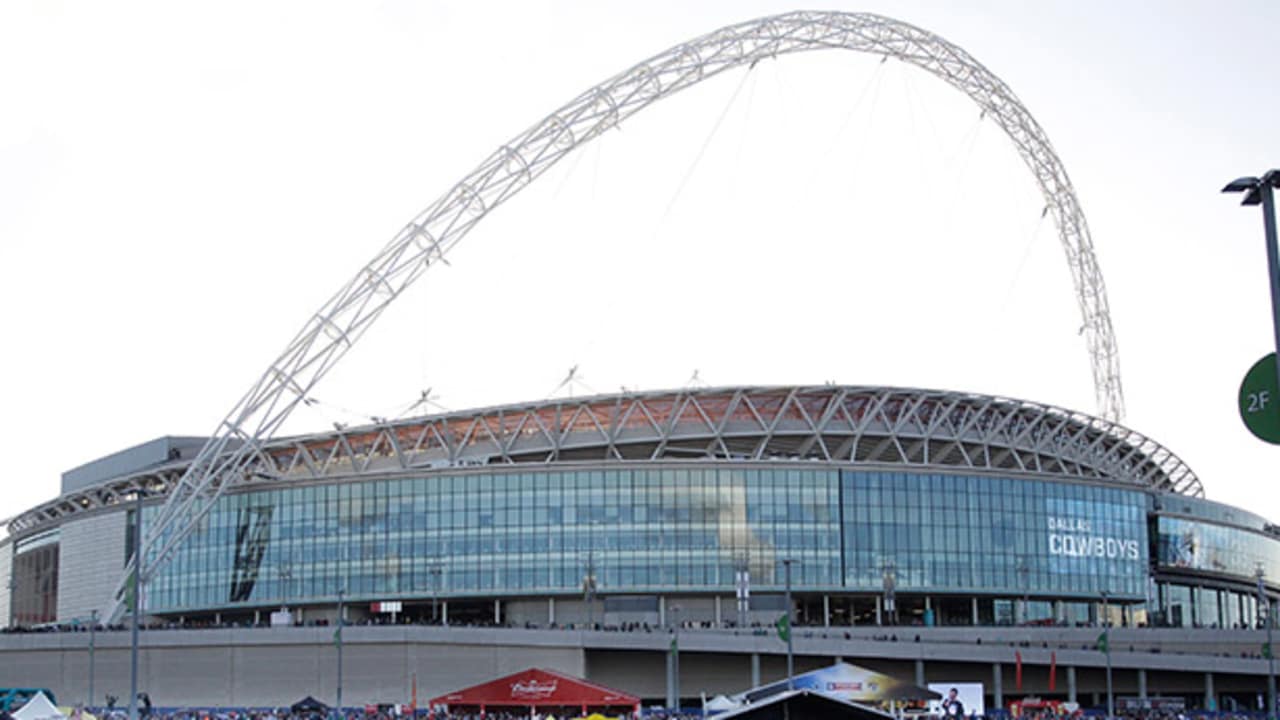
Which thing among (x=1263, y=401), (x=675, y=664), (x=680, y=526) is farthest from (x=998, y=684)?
(x=1263, y=401)

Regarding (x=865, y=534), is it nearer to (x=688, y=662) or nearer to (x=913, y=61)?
(x=688, y=662)

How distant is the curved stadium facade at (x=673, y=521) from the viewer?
10469cm

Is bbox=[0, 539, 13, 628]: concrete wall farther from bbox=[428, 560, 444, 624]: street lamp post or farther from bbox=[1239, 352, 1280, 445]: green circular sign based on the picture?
bbox=[1239, 352, 1280, 445]: green circular sign

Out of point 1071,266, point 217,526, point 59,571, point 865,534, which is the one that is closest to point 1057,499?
point 865,534

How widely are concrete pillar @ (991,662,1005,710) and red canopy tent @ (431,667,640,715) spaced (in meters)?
32.7

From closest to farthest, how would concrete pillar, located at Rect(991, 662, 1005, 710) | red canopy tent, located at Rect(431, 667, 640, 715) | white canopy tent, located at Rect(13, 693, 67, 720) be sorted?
white canopy tent, located at Rect(13, 693, 67, 720) < red canopy tent, located at Rect(431, 667, 640, 715) < concrete pillar, located at Rect(991, 662, 1005, 710)

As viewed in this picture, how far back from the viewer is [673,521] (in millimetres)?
104875

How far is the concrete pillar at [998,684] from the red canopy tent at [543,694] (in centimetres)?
3272

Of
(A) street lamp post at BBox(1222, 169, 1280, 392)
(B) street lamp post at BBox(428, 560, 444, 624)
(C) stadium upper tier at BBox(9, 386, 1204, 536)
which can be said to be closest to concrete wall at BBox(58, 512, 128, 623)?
(C) stadium upper tier at BBox(9, 386, 1204, 536)

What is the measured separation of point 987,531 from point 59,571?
7389 centimetres

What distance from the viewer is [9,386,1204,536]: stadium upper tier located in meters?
109

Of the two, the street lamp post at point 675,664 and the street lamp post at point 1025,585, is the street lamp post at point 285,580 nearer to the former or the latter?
the street lamp post at point 675,664

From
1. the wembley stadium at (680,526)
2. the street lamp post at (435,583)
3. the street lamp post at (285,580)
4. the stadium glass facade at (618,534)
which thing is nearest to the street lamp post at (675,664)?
the wembley stadium at (680,526)

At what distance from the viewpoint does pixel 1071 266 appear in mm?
132750
